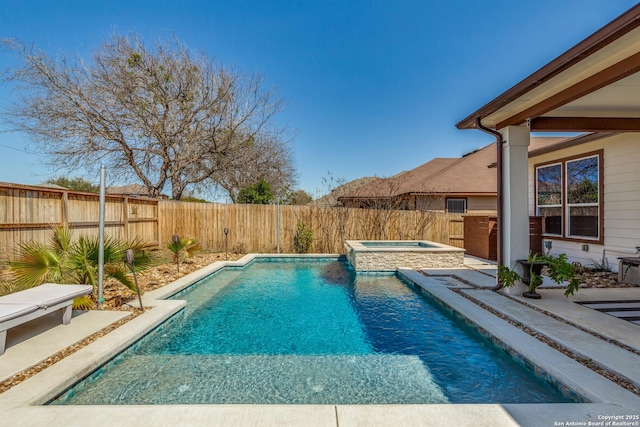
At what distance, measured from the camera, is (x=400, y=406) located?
234 centimetres

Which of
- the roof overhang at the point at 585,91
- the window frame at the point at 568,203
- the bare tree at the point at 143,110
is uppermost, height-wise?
the bare tree at the point at 143,110

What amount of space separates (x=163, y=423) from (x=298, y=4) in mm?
11120

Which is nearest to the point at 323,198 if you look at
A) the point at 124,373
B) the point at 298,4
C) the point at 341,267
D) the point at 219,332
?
the point at 341,267

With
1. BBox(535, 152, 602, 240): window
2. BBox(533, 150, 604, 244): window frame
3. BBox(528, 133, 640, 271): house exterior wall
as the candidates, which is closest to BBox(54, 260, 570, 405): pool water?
BBox(528, 133, 640, 271): house exterior wall

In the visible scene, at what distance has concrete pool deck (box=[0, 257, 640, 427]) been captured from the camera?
7.03 ft

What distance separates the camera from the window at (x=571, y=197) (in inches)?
273

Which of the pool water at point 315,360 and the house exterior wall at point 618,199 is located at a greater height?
the house exterior wall at point 618,199

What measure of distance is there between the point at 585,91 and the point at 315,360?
4447 millimetres

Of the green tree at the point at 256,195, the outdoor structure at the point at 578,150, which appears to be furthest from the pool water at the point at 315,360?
the green tree at the point at 256,195

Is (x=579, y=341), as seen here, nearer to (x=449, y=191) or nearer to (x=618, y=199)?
(x=618, y=199)

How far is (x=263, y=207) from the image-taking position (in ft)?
38.2

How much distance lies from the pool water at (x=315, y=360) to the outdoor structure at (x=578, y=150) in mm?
2429

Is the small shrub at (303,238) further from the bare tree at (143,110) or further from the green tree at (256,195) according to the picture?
the bare tree at (143,110)

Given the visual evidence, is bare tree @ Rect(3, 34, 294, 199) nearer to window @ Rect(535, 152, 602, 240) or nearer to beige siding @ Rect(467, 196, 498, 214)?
beige siding @ Rect(467, 196, 498, 214)
